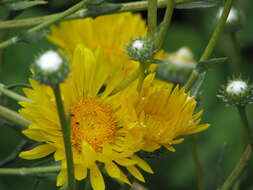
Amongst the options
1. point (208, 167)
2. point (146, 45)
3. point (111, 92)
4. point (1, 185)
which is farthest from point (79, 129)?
point (208, 167)

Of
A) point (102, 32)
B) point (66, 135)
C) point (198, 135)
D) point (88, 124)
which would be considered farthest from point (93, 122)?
point (198, 135)

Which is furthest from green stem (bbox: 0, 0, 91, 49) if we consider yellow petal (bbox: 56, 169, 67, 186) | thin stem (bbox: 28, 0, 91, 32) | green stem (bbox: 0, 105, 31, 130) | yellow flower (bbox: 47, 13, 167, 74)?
yellow flower (bbox: 47, 13, 167, 74)

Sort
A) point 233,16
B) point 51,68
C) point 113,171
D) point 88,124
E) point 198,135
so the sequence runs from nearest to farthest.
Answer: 1. point 51,68
2. point 113,171
3. point 88,124
4. point 233,16
5. point 198,135

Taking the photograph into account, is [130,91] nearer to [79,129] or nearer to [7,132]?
[79,129]

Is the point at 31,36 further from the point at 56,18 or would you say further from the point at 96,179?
the point at 96,179

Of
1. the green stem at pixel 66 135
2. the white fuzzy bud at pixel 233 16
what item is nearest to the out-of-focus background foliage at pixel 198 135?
the white fuzzy bud at pixel 233 16

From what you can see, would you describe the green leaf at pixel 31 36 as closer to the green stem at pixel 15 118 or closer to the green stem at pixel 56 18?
the green stem at pixel 56 18
